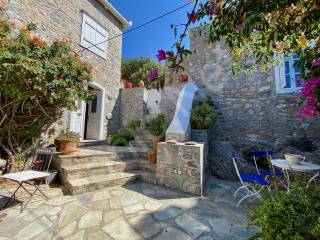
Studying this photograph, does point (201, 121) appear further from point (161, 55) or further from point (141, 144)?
point (161, 55)

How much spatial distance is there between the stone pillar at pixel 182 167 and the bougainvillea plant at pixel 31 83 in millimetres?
2549

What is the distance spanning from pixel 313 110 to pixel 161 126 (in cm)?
338

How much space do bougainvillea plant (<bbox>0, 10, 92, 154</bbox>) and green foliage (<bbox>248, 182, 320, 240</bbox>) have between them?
13.7 ft

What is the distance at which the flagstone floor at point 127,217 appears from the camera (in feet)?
7.49

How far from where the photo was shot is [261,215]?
157 centimetres

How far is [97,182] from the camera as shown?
12.1 ft

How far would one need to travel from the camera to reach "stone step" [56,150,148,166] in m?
4.11

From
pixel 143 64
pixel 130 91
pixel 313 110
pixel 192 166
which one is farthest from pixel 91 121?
pixel 143 64

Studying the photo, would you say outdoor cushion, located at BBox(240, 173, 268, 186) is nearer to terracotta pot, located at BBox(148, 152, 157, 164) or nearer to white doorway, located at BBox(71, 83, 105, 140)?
terracotta pot, located at BBox(148, 152, 157, 164)

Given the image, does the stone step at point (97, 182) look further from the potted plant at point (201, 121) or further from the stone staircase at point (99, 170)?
the potted plant at point (201, 121)

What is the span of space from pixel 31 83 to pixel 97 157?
2128 millimetres

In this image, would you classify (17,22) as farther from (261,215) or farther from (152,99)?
(261,215)

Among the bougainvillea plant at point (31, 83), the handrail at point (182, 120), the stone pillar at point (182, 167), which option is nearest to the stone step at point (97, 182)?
the stone pillar at point (182, 167)

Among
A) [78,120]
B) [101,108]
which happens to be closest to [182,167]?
[78,120]
